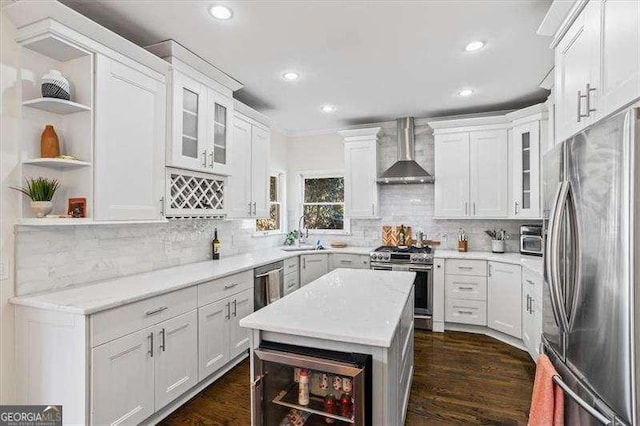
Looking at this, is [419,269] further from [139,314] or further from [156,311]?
[139,314]

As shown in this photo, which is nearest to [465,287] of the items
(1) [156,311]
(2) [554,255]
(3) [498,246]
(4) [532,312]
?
(3) [498,246]

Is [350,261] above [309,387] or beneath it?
above

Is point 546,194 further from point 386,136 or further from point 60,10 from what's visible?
point 386,136

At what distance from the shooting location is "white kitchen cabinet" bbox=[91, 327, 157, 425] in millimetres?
1851

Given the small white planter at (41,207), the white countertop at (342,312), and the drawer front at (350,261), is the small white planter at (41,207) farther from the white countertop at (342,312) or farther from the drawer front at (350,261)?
the drawer front at (350,261)

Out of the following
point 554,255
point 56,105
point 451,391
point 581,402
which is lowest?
point 451,391

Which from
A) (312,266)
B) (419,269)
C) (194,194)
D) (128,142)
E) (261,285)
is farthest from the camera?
(312,266)

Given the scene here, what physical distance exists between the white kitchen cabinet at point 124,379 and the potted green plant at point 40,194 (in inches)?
36.1

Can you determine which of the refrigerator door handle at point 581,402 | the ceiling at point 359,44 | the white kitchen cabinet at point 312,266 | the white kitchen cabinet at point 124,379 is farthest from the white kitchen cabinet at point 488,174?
the white kitchen cabinet at point 124,379

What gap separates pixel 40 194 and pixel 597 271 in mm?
2899

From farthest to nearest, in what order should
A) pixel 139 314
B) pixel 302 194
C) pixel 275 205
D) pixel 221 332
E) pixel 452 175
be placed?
pixel 302 194, pixel 275 205, pixel 452 175, pixel 221 332, pixel 139 314

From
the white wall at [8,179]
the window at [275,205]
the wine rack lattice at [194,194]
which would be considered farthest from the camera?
the window at [275,205]

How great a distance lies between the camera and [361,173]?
4.86m

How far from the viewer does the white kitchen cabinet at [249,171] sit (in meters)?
3.61
